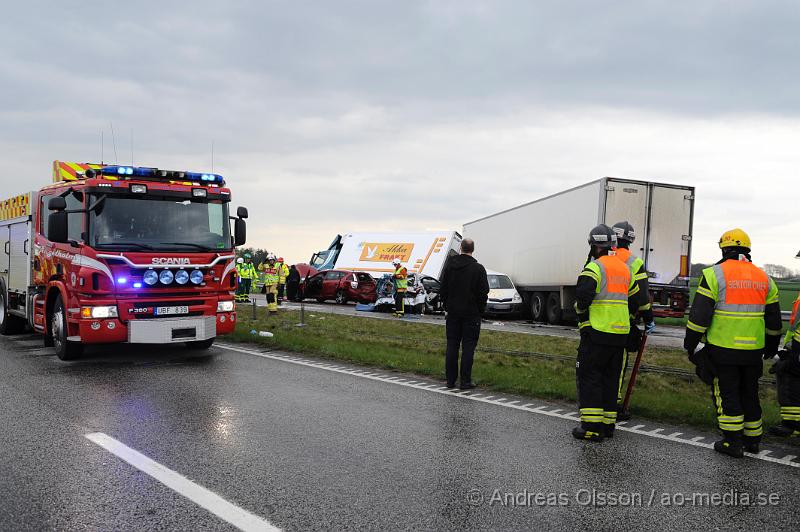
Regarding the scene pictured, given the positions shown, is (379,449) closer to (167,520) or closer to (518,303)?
(167,520)

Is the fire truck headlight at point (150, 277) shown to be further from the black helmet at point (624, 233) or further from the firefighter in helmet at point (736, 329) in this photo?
the firefighter in helmet at point (736, 329)

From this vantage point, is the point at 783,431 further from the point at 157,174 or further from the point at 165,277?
the point at 157,174

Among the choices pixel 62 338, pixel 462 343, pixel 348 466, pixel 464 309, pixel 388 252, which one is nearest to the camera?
pixel 348 466

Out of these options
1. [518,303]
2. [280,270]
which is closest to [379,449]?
[518,303]

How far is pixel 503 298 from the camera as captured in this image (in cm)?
2258

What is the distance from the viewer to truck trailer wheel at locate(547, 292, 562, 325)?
20969mm

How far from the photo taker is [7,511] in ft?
12.9

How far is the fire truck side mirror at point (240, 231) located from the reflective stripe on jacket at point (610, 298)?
6.29m

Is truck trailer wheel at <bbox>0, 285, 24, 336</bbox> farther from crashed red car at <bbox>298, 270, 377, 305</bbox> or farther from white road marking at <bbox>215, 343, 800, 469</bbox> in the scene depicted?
crashed red car at <bbox>298, 270, 377, 305</bbox>

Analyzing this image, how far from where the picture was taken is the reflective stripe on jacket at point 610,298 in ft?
20.1

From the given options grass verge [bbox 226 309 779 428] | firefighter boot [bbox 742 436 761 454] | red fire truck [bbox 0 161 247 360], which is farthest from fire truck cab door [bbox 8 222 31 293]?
firefighter boot [bbox 742 436 761 454]

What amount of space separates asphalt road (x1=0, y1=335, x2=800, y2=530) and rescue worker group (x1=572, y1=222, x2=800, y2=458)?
0.33 meters

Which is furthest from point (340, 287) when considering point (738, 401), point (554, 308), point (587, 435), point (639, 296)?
point (738, 401)

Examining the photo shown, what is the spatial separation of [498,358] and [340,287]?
56.5 ft
